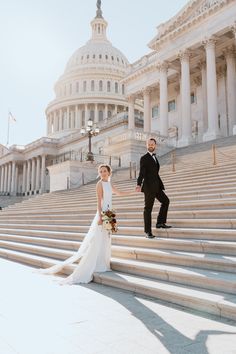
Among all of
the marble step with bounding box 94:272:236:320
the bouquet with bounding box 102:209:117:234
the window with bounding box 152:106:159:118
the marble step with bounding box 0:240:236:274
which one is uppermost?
the window with bounding box 152:106:159:118

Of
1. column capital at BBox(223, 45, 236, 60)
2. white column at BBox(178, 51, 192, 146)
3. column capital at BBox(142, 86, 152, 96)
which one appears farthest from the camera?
column capital at BBox(142, 86, 152, 96)

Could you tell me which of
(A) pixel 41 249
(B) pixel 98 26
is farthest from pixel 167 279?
(B) pixel 98 26

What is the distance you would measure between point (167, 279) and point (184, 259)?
541 millimetres

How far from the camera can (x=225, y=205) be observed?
861 centimetres

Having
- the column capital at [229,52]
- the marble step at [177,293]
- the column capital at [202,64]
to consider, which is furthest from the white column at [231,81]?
the marble step at [177,293]

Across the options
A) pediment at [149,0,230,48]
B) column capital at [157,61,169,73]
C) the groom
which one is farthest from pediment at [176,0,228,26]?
the groom

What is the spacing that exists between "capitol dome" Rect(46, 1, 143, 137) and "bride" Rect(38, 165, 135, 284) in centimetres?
7401

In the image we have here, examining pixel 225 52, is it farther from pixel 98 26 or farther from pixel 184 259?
pixel 98 26

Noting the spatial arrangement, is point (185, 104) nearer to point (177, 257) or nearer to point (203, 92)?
point (203, 92)

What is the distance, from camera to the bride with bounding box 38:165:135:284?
22.1 feet

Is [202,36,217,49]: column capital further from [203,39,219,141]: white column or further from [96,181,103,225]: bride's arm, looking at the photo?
[96,181,103,225]: bride's arm

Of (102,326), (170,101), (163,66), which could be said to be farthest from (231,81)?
(102,326)

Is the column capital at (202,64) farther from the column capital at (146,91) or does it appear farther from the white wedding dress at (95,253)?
the white wedding dress at (95,253)

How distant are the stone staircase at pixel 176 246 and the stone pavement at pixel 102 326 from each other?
28 centimetres
